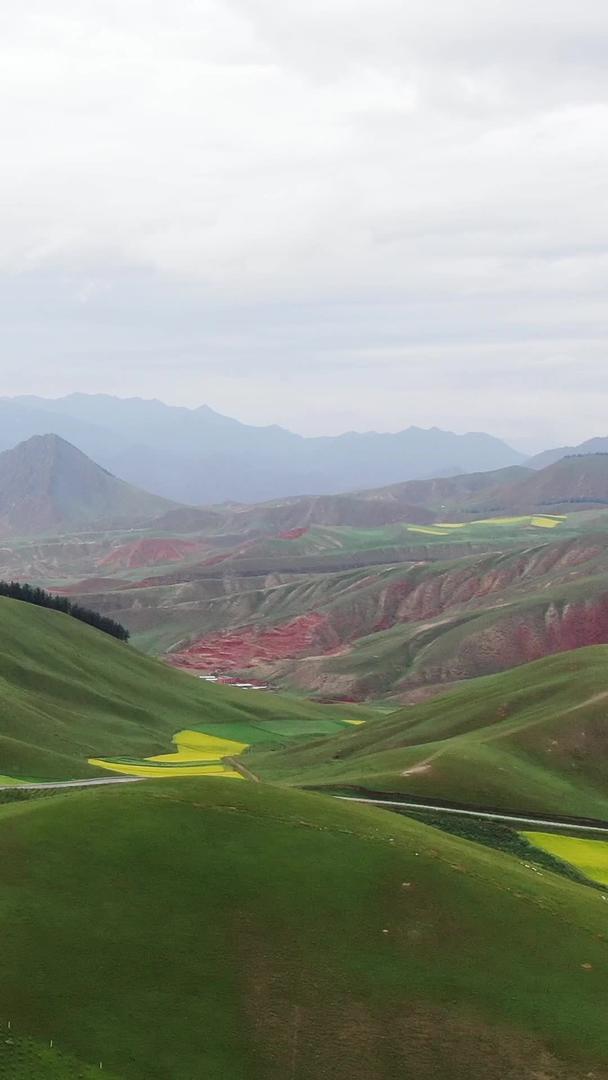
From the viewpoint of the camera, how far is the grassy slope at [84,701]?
90.4m

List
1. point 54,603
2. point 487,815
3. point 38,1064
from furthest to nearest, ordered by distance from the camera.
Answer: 1. point 54,603
2. point 487,815
3. point 38,1064

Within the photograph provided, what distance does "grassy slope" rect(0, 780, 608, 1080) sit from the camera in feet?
108

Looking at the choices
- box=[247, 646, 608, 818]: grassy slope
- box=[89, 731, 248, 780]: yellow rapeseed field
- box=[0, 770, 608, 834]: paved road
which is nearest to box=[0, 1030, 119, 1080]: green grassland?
box=[0, 770, 608, 834]: paved road

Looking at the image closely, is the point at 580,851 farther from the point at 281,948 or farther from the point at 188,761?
the point at 188,761

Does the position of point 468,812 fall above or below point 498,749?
below

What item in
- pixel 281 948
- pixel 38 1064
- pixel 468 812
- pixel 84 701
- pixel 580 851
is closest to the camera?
pixel 38 1064

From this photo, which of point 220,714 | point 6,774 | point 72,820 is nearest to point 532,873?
point 72,820

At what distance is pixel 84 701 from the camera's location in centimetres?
11825

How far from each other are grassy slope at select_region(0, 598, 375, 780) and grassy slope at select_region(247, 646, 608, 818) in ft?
55.6

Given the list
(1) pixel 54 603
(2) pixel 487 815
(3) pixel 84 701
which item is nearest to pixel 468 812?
(2) pixel 487 815

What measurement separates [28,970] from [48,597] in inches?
5460

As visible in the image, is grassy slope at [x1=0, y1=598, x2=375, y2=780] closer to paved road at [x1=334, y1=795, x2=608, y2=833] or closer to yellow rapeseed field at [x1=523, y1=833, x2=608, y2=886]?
paved road at [x1=334, y1=795, x2=608, y2=833]

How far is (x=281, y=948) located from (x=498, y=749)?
43.5m

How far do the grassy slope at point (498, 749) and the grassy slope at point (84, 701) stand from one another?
16944mm
